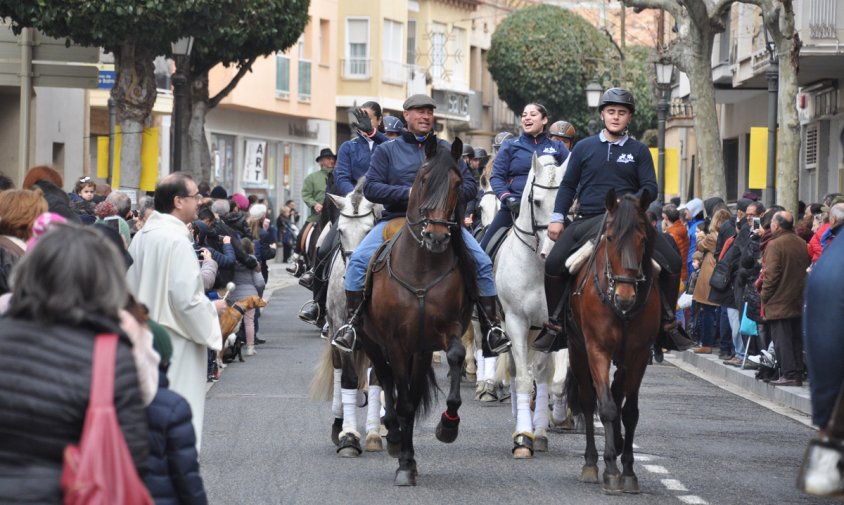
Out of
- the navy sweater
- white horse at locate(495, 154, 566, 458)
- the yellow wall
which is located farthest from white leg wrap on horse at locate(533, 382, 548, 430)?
the yellow wall

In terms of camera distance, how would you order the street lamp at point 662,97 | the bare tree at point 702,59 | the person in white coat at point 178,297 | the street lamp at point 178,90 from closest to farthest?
1. the person in white coat at point 178,297
2. the street lamp at point 178,90
3. the bare tree at point 702,59
4. the street lamp at point 662,97

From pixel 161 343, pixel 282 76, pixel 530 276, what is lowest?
pixel 161 343

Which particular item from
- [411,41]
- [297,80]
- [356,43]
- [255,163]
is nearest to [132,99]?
[255,163]

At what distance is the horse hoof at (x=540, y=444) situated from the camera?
501 inches

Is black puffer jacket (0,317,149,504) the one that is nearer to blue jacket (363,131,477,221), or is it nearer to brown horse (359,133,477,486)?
brown horse (359,133,477,486)

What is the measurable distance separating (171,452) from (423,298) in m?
5.58

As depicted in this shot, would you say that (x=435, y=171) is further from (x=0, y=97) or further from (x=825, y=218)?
(x=0, y=97)

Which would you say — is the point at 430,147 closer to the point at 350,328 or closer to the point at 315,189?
the point at 350,328

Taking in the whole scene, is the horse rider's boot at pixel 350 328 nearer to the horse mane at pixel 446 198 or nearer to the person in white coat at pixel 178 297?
the horse mane at pixel 446 198

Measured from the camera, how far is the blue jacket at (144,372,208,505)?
5.70m

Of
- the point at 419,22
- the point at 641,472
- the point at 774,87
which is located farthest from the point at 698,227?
the point at 419,22

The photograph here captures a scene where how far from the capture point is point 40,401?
5.07 metres

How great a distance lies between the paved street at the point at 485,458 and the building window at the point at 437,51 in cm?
5346

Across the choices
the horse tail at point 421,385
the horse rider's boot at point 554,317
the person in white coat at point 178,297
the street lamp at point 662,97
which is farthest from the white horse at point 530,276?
the street lamp at point 662,97
